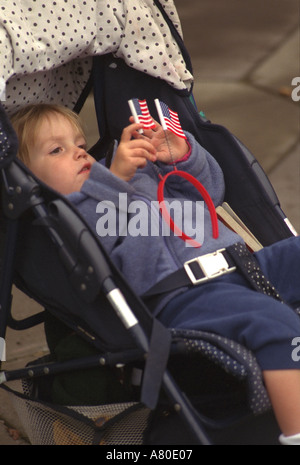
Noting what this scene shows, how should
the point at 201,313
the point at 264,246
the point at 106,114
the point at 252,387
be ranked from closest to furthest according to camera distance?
the point at 252,387, the point at 201,313, the point at 264,246, the point at 106,114

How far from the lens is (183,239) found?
2.33m

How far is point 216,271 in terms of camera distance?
7.45ft

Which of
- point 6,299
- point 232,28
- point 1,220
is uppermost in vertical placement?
point 1,220

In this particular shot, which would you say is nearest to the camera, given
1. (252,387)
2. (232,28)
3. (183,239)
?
(252,387)

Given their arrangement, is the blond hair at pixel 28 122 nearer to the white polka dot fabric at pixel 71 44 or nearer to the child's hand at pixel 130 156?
the white polka dot fabric at pixel 71 44

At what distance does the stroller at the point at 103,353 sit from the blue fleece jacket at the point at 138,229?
6.6 inches

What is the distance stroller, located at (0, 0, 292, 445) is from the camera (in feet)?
6.50

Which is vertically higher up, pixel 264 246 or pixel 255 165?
pixel 255 165

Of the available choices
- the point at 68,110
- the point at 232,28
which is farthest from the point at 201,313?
the point at 232,28

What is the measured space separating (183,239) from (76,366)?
0.47m

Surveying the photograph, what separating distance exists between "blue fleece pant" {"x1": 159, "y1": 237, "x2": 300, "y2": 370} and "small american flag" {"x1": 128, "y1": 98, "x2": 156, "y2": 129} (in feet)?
1.76

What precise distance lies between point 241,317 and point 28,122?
3.06ft

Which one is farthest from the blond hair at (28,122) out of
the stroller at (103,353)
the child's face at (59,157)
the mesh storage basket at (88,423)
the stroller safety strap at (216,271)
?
the mesh storage basket at (88,423)

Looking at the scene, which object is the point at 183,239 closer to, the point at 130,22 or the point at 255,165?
the point at 255,165
